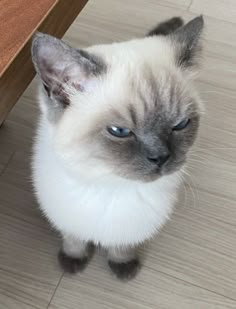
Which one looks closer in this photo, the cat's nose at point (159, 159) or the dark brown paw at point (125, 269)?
the cat's nose at point (159, 159)

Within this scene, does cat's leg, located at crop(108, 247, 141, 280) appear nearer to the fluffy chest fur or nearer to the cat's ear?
the fluffy chest fur

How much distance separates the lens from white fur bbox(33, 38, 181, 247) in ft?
2.68

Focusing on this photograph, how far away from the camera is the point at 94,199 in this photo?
0.98 m

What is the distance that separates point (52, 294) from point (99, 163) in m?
0.55

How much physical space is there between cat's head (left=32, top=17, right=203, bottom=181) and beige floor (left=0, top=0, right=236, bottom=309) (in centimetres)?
47

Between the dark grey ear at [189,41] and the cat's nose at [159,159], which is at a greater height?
the dark grey ear at [189,41]

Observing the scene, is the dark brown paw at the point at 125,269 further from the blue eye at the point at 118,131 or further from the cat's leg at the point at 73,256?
the blue eye at the point at 118,131

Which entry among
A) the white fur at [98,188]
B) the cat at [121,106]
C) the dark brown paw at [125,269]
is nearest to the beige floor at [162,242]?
the dark brown paw at [125,269]

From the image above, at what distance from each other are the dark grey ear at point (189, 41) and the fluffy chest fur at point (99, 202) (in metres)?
0.25

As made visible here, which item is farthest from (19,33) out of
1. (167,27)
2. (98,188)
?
(167,27)

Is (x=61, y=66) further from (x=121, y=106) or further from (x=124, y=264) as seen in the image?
(x=124, y=264)

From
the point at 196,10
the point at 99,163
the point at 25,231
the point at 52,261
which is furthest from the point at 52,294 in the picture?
the point at 196,10

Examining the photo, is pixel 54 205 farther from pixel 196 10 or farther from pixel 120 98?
pixel 196 10

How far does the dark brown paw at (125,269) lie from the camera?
123 cm
